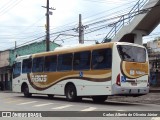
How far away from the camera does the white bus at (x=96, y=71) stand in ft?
65.8

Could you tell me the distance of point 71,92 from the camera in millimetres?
22906

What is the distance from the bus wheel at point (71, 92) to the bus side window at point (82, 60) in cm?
115

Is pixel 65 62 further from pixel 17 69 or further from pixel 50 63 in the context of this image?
pixel 17 69

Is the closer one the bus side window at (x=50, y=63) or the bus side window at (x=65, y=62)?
the bus side window at (x=65, y=62)

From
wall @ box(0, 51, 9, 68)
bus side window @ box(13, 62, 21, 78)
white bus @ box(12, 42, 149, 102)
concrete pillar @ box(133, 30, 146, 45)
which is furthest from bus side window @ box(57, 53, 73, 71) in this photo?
wall @ box(0, 51, 9, 68)

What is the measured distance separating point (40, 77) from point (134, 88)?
7.68 meters

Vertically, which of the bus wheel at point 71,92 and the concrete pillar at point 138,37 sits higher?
the concrete pillar at point 138,37

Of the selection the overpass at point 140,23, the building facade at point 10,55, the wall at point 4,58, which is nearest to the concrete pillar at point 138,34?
the overpass at point 140,23

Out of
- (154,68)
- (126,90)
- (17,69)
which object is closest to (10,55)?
(154,68)

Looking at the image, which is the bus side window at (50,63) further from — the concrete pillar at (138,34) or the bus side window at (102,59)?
the concrete pillar at (138,34)

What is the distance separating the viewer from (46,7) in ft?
134

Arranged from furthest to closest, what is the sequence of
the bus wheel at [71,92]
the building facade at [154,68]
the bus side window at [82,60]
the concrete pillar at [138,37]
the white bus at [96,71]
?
the building facade at [154,68], the concrete pillar at [138,37], the bus wheel at [71,92], the bus side window at [82,60], the white bus at [96,71]

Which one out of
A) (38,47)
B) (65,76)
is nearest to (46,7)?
(38,47)

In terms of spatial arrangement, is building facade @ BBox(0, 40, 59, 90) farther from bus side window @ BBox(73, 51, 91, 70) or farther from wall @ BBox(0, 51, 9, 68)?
bus side window @ BBox(73, 51, 91, 70)
